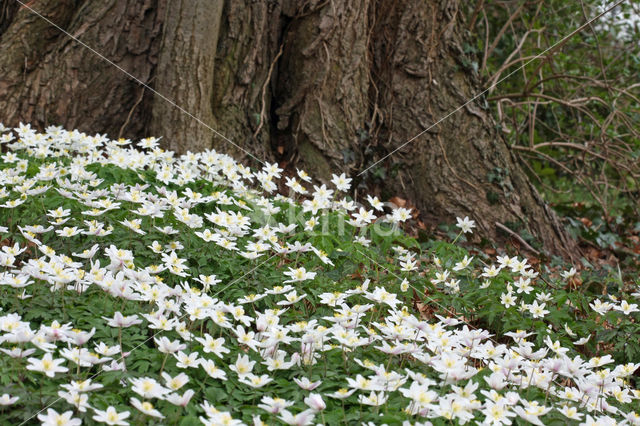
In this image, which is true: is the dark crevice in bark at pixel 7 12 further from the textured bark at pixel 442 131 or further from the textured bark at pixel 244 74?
the textured bark at pixel 442 131

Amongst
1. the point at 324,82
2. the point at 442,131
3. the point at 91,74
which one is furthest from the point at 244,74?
the point at 442,131

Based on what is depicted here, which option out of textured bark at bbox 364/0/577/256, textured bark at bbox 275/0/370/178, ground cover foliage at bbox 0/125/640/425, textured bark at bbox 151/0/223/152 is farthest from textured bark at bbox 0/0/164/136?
textured bark at bbox 364/0/577/256

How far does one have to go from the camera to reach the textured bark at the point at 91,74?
503cm

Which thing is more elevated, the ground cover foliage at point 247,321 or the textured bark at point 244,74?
the textured bark at point 244,74

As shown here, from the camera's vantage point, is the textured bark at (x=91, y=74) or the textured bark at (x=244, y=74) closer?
the textured bark at (x=244, y=74)

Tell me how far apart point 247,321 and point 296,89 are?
292cm

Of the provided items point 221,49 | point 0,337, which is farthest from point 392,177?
point 0,337

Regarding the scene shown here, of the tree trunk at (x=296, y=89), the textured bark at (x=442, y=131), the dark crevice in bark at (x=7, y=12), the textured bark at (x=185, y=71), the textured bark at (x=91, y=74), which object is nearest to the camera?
the textured bark at (x=185, y=71)

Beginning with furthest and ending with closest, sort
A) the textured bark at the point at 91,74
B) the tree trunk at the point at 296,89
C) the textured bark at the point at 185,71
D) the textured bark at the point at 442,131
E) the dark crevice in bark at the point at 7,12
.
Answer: the dark crevice in bark at the point at 7,12, the textured bark at the point at 442,131, the textured bark at the point at 91,74, the tree trunk at the point at 296,89, the textured bark at the point at 185,71

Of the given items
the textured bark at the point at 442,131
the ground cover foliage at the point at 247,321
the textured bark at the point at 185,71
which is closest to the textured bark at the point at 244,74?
the textured bark at the point at 185,71

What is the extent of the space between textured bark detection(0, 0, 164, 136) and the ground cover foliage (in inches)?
33.6

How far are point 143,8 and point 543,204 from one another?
3.49m

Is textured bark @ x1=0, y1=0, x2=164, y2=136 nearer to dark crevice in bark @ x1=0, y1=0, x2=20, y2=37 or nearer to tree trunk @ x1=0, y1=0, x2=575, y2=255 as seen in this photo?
tree trunk @ x1=0, y1=0, x2=575, y2=255

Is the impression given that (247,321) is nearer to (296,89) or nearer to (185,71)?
(185,71)
